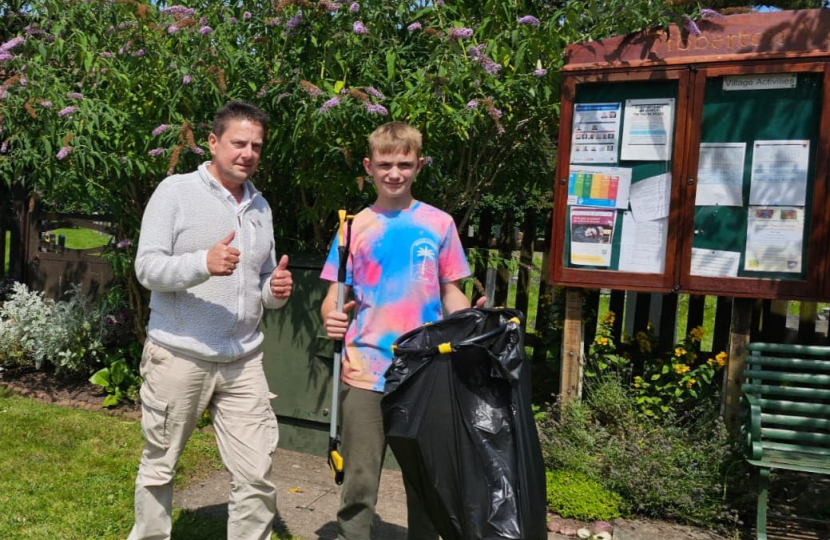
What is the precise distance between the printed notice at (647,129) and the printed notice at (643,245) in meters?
0.38

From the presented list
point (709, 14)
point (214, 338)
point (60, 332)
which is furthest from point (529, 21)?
point (60, 332)

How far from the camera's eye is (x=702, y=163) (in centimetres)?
447

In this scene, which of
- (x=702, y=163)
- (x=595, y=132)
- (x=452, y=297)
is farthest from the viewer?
(x=595, y=132)

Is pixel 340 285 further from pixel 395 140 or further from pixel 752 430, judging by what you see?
pixel 752 430

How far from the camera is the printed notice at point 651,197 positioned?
4.54 m

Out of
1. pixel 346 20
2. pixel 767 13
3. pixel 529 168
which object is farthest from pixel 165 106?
pixel 767 13

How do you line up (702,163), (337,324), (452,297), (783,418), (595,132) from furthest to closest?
(595,132) < (702,163) < (783,418) < (452,297) < (337,324)

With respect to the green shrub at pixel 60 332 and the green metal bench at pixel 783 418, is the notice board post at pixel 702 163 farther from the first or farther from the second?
the green shrub at pixel 60 332

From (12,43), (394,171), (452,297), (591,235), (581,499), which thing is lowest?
(581,499)

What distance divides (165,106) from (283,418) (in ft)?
7.40

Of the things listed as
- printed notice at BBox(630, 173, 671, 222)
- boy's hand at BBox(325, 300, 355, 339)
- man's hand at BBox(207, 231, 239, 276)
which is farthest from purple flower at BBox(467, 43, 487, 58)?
man's hand at BBox(207, 231, 239, 276)

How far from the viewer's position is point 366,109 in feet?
14.5

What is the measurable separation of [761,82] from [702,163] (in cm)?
55

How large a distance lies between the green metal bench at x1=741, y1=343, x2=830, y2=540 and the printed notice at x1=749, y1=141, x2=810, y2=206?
85 centimetres
